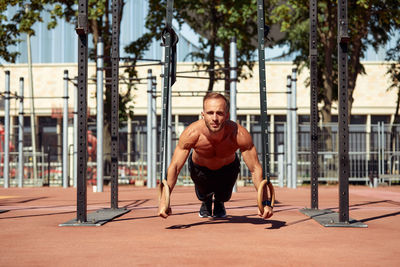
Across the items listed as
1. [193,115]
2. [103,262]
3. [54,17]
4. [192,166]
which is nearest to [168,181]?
[192,166]

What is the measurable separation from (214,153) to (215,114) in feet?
2.49

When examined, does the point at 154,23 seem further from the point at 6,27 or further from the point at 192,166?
the point at 192,166

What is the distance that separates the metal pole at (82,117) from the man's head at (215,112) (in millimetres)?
1611

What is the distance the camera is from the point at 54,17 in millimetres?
19375

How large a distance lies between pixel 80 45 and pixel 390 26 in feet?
62.9

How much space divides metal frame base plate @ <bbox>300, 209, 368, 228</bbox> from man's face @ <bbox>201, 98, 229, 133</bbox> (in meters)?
1.78

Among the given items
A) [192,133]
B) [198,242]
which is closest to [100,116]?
[192,133]

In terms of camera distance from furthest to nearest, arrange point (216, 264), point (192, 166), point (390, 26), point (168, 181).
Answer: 1. point (390, 26)
2. point (192, 166)
3. point (168, 181)
4. point (216, 264)

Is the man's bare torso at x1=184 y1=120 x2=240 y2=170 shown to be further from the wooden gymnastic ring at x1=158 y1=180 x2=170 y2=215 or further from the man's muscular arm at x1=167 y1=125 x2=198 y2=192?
the wooden gymnastic ring at x1=158 y1=180 x2=170 y2=215

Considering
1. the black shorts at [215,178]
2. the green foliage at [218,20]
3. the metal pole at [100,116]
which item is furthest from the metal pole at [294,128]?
the black shorts at [215,178]

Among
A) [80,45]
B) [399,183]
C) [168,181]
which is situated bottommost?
[399,183]

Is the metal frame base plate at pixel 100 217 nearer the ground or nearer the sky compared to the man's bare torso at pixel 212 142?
nearer the ground

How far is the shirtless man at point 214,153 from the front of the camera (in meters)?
5.61

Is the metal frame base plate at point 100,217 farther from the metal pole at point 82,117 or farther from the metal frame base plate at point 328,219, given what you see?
the metal frame base plate at point 328,219
